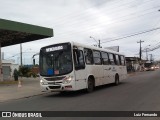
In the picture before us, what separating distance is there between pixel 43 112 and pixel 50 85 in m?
5.65

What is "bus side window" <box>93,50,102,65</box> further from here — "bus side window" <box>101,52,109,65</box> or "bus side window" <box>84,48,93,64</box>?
"bus side window" <box>101,52,109,65</box>

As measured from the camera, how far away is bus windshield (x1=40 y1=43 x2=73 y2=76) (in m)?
16.9

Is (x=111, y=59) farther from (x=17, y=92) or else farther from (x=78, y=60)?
(x=17, y=92)

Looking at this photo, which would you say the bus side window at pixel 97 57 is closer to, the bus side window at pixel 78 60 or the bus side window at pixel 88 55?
the bus side window at pixel 88 55

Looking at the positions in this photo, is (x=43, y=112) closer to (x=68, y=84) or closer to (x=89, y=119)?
(x=89, y=119)

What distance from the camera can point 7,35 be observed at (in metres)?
33.3

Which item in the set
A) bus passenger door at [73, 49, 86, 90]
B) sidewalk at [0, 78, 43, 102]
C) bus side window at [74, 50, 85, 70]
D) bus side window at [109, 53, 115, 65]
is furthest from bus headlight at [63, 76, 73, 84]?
A: bus side window at [109, 53, 115, 65]

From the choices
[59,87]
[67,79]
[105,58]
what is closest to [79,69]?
[67,79]

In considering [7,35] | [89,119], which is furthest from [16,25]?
[89,119]

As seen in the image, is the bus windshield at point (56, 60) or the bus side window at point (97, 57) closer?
the bus windshield at point (56, 60)

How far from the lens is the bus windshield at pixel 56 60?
1692 cm

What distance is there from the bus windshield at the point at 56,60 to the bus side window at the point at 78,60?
1.35 ft

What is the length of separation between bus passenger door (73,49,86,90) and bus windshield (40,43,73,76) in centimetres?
44

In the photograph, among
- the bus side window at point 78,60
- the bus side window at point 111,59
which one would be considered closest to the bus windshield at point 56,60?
the bus side window at point 78,60
